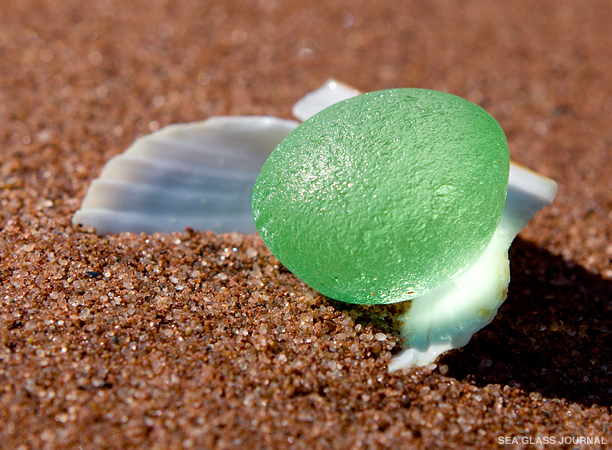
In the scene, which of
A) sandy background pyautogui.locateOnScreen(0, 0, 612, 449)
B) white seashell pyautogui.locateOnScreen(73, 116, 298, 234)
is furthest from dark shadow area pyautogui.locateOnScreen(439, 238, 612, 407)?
white seashell pyautogui.locateOnScreen(73, 116, 298, 234)

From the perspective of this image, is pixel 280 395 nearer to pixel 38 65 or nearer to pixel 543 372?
pixel 543 372

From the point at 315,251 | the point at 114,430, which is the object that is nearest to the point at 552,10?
the point at 315,251

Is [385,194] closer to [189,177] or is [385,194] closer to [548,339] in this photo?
[548,339]

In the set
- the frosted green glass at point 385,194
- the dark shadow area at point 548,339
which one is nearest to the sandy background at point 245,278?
the dark shadow area at point 548,339

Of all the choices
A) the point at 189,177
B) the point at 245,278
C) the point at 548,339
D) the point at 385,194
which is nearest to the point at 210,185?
the point at 189,177

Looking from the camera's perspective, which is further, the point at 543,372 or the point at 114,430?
the point at 543,372

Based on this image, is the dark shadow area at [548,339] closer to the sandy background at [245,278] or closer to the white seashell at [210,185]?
the sandy background at [245,278]
